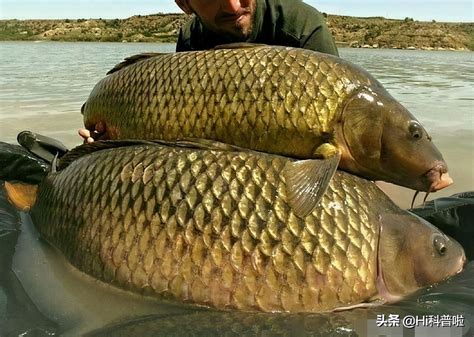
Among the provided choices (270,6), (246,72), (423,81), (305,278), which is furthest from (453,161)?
(423,81)

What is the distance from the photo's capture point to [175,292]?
68.6 inches

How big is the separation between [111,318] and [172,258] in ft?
0.89

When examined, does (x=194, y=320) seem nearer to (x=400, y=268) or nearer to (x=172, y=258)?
(x=172, y=258)

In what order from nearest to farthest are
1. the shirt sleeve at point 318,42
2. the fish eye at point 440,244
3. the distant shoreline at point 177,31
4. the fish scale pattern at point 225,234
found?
1. the fish scale pattern at point 225,234
2. the fish eye at point 440,244
3. the shirt sleeve at point 318,42
4. the distant shoreline at point 177,31

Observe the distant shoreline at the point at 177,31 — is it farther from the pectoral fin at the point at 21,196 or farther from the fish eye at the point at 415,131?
the fish eye at the point at 415,131

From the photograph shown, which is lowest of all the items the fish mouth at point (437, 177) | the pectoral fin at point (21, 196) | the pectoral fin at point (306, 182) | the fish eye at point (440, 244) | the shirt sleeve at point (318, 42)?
the pectoral fin at point (21, 196)

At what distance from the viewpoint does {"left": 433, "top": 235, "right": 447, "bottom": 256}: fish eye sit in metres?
1.90

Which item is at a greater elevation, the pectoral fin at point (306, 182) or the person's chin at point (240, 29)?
the person's chin at point (240, 29)

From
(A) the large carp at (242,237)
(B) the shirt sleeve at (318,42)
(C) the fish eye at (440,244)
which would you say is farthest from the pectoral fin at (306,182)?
(B) the shirt sleeve at (318,42)

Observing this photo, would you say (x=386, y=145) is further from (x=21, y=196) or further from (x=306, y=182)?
(x=21, y=196)

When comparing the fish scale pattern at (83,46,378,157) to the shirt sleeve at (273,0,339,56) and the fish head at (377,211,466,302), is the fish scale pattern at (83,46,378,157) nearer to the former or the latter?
the fish head at (377,211,466,302)

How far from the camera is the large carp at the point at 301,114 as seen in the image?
7.25 feet

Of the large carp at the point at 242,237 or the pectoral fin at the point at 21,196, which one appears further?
the pectoral fin at the point at 21,196

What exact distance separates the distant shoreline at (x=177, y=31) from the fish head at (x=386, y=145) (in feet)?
116
